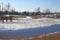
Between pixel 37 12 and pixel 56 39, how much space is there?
73998 mm

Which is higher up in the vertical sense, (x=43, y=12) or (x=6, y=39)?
(x=6, y=39)

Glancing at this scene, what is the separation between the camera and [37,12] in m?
86.4

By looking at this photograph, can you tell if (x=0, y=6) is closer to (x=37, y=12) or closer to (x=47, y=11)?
(x=37, y=12)

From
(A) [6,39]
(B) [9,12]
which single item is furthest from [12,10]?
(A) [6,39]

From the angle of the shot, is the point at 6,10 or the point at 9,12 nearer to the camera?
the point at 6,10

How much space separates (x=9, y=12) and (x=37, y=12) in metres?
21.4

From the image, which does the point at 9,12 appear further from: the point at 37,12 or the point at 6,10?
the point at 37,12

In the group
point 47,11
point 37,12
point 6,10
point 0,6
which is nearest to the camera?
point 0,6

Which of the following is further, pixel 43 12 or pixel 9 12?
pixel 43 12

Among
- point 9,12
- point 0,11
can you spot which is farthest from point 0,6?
point 9,12

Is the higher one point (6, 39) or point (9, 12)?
point (6, 39)

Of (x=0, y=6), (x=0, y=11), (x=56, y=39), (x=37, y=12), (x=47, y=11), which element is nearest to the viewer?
(x=56, y=39)

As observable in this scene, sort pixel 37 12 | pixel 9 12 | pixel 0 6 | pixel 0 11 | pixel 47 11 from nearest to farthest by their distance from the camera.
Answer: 1. pixel 0 6
2. pixel 0 11
3. pixel 9 12
4. pixel 37 12
5. pixel 47 11

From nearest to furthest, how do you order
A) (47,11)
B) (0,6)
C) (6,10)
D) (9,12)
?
1. (0,6)
2. (6,10)
3. (9,12)
4. (47,11)
